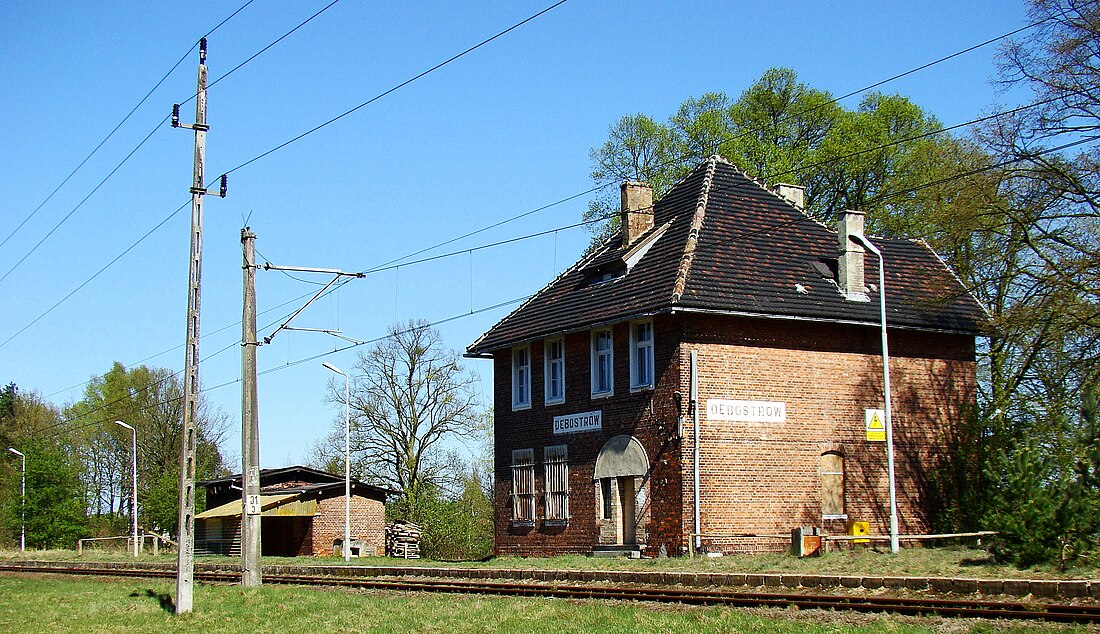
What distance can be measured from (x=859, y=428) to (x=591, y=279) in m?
8.06

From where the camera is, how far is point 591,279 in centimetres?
3259

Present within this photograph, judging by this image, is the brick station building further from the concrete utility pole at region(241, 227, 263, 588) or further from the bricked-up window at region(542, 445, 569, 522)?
the concrete utility pole at region(241, 227, 263, 588)

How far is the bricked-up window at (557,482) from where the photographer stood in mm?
31328

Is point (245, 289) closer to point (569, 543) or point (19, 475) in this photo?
point (569, 543)

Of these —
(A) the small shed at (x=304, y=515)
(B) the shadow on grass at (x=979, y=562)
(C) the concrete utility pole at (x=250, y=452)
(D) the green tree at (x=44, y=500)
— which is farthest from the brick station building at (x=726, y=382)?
(D) the green tree at (x=44, y=500)

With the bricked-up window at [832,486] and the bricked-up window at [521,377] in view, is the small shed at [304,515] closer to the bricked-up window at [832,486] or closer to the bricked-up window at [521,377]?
the bricked-up window at [521,377]

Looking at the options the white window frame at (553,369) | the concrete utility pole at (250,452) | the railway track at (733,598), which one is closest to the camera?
the railway track at (733,598)

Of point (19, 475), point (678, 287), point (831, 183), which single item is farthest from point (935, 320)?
point (19, 475)

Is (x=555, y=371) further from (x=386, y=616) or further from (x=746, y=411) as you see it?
(x=386, y=616)

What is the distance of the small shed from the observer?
4669 centimetres

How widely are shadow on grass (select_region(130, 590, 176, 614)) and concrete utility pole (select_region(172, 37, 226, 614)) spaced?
28.9 inches

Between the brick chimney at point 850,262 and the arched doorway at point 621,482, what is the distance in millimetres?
6744

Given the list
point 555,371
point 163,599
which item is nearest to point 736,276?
Result: point 555,371

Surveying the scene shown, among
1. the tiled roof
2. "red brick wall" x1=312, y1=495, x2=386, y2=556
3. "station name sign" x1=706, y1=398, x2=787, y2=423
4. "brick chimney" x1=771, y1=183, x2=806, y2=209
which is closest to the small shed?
"red brick wall" x1=312, y1=495, x2=386, y2=556
